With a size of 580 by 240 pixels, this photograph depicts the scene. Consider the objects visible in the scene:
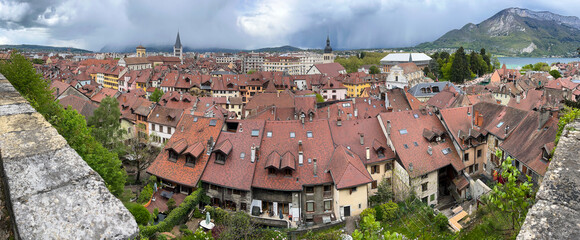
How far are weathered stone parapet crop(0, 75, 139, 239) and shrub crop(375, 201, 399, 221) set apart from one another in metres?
25.0

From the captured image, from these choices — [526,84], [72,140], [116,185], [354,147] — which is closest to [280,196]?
[354,147]

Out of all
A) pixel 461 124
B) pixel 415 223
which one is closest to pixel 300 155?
pixel 415 223

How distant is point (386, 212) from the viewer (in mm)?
26578

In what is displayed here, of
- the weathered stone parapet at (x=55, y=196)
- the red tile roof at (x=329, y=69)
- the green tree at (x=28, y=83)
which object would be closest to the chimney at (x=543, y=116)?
the weathered stone parapet at (x=55, y=196)

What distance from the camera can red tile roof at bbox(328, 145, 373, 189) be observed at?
1066 inches

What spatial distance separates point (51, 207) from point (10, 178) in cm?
52

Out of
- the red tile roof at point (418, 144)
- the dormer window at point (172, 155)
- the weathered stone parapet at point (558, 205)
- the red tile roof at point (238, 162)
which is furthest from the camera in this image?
the dormer window at point (172, 155)

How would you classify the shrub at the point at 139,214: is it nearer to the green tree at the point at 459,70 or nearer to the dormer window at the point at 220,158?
the dormer window at the point at 220,158

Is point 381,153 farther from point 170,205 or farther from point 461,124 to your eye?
point 170,205

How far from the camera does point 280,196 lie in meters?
27.8

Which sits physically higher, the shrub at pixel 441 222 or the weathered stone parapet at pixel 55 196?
the weathered stone parapet at pixel 55 196

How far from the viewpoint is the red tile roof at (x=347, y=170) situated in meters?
27.1

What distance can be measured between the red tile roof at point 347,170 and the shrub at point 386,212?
6.87ft

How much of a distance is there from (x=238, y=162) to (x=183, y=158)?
500 cm
